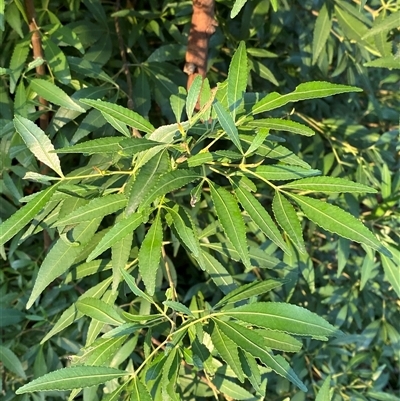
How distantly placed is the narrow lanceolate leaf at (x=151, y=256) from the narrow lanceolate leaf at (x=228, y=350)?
0.31ft

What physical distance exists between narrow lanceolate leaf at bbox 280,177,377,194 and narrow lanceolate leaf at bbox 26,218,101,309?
26 cm

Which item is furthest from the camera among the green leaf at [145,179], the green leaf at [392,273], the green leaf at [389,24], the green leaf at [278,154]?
the green leaf at [392,273]

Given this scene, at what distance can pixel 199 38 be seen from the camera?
32.3 inches

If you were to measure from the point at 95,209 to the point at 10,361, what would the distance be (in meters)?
0.48

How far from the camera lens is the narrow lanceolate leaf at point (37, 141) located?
59cm

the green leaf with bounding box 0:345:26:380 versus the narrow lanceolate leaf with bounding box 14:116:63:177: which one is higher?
the narrow lanceolate leaf with bounding box 14:116:63:177

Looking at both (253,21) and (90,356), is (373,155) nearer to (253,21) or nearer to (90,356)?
(253,21)

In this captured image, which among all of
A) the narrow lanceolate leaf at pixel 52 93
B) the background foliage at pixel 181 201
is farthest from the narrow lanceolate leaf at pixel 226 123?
the narrow lanceolate leaf at pixel 52 93

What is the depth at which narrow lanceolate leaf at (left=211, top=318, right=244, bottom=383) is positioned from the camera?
542 millimetres

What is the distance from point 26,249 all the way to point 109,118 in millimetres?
559

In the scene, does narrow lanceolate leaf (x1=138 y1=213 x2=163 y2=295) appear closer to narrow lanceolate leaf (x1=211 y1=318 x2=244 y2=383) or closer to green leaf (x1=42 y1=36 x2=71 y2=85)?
narrow lanceolate leaf (x1=211 y1=318 x2=244 y2=383)

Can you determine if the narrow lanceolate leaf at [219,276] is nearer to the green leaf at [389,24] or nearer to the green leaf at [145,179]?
the green leaf at [145,179]

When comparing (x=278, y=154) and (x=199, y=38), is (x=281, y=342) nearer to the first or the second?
(x=278, y=154)

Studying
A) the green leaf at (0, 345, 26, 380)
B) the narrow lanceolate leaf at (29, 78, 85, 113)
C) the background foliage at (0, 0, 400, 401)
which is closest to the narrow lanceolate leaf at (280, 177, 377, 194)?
the background foliage at (0, 0, 400, 401)
